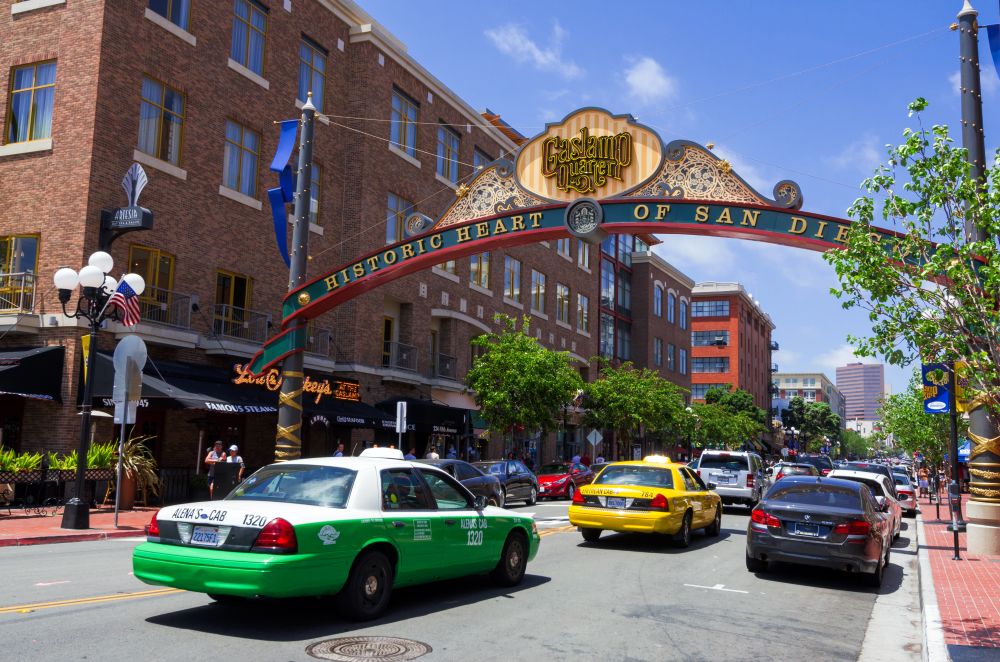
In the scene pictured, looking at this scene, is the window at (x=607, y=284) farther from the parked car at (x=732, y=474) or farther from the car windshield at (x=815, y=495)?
the car windshield at (x=815, y=495)

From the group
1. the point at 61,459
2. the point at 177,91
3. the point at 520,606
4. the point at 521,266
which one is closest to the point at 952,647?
the point at 520,606

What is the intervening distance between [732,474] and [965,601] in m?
14.4

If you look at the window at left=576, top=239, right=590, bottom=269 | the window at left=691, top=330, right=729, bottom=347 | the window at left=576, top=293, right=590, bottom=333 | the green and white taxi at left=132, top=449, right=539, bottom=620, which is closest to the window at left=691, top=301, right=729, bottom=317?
the window at left=691, top=330, right=729, bottom=347

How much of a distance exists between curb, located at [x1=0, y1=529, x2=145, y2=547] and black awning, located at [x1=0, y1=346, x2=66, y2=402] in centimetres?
616

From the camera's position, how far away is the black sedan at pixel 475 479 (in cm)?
2064

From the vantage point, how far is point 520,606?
9.01m

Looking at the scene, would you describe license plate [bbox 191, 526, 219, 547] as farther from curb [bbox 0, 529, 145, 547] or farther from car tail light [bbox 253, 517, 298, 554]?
curb [bbox 0, 529, 145, 547]

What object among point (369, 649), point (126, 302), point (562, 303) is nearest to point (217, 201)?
point (126, 302)

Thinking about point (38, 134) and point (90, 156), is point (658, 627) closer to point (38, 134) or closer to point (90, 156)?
point (90, 156)

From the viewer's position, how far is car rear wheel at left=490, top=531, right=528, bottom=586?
9.99 meters

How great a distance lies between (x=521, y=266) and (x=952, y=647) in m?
38.5

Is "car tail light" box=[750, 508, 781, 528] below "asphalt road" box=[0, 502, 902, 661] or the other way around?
the other way around

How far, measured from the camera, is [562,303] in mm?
50500

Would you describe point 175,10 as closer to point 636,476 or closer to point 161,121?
point 161,121
